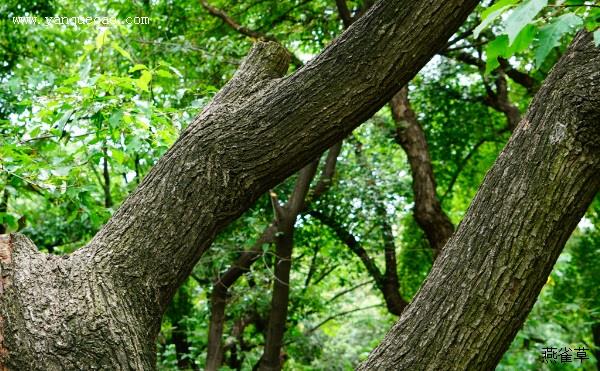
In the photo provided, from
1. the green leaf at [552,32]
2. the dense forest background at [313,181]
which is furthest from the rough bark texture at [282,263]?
the green leaf at [552,32]

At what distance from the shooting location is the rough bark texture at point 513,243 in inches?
78.5

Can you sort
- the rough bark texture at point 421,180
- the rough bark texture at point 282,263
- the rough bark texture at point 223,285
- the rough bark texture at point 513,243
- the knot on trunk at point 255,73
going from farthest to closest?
the rough bark texture at point 421,180
the rough bark texture at point 223,285
the rough bark texture at point 282,263
the knot on trunk at point 255,73
the rough bark texture at point 513,243

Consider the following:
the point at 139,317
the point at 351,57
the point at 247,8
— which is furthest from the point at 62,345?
the point at 247,8

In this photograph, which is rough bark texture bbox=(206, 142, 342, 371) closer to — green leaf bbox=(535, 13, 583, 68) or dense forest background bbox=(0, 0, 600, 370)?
dense forest background bbox=(0, 0, 600, 370)

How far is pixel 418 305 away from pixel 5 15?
637 cm

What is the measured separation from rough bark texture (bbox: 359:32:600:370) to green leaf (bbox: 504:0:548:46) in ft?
3.14

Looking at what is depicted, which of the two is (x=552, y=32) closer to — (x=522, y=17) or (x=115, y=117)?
(x=522, y=17)

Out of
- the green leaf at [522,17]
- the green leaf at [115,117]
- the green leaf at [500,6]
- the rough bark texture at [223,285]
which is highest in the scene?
the green leaf at [115,117]

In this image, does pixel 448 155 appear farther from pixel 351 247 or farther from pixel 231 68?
pixel 231 68

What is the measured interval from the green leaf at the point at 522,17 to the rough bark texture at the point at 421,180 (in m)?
5.02

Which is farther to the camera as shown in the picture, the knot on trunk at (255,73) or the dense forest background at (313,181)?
the dense forest background at (313,181)

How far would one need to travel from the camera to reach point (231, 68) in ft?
20.2

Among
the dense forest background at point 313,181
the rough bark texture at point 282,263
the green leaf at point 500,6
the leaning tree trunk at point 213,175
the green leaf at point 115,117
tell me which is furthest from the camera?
the dense forest background at point 313,181

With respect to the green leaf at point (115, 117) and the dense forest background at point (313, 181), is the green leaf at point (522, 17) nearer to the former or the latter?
the green leaf at point (115, 117)
